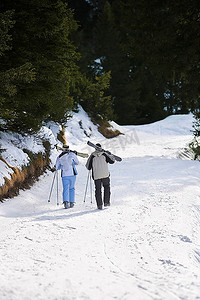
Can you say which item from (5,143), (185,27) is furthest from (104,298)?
(185,27)

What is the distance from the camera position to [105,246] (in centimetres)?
485

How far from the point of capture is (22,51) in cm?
805

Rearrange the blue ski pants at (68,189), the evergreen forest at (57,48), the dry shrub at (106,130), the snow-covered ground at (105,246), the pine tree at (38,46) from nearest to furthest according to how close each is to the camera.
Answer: the snow-covered ground at (105,246) → the evergreen forest at (57,48) → the pine tree at (38,46) → the blue ski pants at (68,189) → the dry shrub at (106,130)

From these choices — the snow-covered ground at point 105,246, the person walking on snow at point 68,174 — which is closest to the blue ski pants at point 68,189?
the person walking on snow at point 68,174

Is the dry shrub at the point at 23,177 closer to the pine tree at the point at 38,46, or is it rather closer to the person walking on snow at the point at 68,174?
the person walking on snow at the point at 68,174

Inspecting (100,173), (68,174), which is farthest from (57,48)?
(100,173)

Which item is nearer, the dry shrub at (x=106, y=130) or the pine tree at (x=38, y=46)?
the pine tree at (x=38, y=46)

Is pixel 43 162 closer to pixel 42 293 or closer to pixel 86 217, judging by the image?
pixel 86 217

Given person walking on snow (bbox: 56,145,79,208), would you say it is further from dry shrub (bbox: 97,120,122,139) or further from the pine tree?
dry shrub (bbox: 97,120,122,139)

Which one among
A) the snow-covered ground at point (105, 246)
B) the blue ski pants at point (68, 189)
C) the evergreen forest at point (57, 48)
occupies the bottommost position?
the snow-covered ground at point (105, 246)

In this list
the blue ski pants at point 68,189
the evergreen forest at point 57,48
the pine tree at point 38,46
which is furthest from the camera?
the blue ski pants at point 68,189

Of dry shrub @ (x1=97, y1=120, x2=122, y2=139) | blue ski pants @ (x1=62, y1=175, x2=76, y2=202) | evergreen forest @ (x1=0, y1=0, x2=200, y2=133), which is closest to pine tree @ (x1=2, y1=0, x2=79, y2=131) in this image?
evergreen forest @ (x1=0, y1=0, x2=200, y2=133)

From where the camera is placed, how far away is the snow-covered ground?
3.42 meters

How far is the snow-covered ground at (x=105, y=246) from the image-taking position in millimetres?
3420
